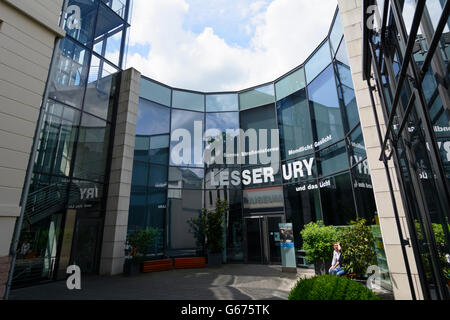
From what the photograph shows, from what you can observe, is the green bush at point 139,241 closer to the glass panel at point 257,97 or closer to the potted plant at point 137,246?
the potted plant at point 137,246

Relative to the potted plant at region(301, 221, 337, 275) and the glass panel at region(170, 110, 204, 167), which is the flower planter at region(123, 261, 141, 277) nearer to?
the glass panel at region(170, 110, 204, 167)

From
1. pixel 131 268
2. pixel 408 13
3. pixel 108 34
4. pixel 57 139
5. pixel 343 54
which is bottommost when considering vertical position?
pixel 131 268

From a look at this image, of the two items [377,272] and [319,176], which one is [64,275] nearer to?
[377,272]

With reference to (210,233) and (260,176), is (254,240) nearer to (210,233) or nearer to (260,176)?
(210,233)

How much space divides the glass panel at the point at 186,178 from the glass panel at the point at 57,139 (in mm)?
5554

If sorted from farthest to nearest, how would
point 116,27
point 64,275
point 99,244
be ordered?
point 116,27 → point 99,244 → point 64,275

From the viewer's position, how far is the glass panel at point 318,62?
1164 centimetres

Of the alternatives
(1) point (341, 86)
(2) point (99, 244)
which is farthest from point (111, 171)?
(1) point (341, 86)

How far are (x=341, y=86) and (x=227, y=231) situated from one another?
9.65 m

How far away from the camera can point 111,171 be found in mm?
11234

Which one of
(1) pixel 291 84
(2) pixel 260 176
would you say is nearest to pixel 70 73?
(2) pixel 260 176

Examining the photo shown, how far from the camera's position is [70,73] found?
9.97 metres

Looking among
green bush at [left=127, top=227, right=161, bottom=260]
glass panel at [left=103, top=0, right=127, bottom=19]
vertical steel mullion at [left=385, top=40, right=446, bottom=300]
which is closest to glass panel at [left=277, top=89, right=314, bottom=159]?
green bush at [left=127, top=227, right=161, bottom=260]

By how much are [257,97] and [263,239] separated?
29.2 ft
